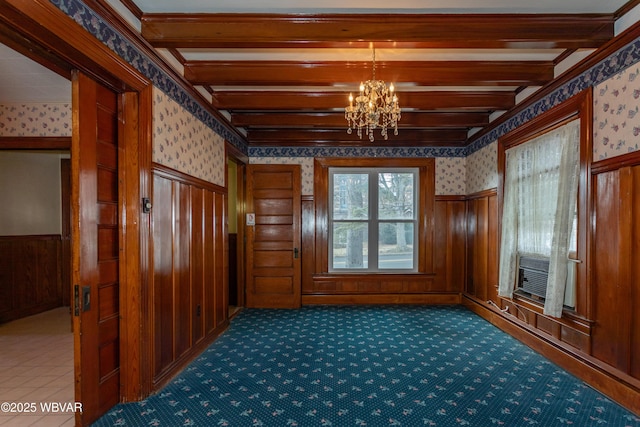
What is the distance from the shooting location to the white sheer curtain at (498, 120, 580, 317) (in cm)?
326

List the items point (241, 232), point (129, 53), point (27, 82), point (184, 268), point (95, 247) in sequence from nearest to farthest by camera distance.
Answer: point (95, 247), point (129, 53), point (184, 268), point (27, 82), point (241, 232)

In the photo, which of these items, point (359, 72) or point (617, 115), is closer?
point (617, 115)

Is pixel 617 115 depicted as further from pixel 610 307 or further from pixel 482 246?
pixel 482 246

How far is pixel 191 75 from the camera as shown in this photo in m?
3.44

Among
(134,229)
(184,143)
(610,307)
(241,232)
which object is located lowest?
(610,307)

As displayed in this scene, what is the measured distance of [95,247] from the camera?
2.41 m

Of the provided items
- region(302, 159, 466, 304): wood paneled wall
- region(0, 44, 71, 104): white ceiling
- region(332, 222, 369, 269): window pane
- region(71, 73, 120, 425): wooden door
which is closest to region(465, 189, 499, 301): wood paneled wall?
region(302, 159, 466, 304): wood paneled wall

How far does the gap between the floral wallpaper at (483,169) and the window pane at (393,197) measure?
104cm

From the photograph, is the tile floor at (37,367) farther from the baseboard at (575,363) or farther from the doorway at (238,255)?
the baseboard at (575,363)

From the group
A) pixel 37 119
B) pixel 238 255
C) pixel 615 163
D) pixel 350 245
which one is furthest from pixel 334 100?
pixel 37 119

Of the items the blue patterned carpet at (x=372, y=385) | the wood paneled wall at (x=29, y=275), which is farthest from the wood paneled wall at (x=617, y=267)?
the wood paneled wall at (x=29, y=275)

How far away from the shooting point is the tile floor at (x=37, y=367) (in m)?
2.52

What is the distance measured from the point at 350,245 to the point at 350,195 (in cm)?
89

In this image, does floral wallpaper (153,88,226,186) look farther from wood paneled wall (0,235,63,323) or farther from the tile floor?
wood paneled wall (0,235,63,323)
